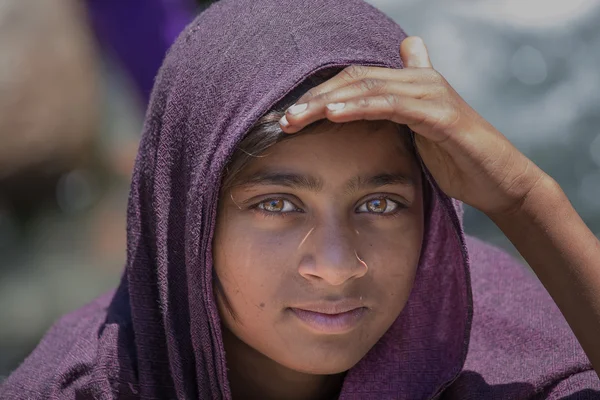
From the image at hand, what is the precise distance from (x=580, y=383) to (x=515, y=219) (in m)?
0.41

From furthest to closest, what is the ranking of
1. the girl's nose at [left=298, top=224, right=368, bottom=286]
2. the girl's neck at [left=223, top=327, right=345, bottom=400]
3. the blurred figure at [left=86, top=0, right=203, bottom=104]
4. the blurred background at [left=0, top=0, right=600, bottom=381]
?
the blurred figure at [left=86, top=0, right=203, bottom=104] → the blurred background at [left=0, top=0, right=600, bottom=381] → the girl's neck at [left=223, top=327, right=345, bottom=400] → the girl's nose at [left=298, top=224, right=368, bottom=286]

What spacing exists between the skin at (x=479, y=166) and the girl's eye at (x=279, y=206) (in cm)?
23

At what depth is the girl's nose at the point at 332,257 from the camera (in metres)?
1.91

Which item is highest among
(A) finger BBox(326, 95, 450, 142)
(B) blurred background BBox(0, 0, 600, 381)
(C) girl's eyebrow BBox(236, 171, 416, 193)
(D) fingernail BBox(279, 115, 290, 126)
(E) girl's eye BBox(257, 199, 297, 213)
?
(B) blurred background BBox(0, 0, 600, 381)

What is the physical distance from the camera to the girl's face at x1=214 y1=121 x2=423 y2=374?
1962 mm

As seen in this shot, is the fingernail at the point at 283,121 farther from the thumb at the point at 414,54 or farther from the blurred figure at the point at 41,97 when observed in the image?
the blurred figure at the point at 41,97

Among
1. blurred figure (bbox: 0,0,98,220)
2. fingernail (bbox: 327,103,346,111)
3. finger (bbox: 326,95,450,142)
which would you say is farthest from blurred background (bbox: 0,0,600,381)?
fingernail (bbox: 327,103,346,111)

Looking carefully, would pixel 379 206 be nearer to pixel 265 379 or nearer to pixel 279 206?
pixel 279 206

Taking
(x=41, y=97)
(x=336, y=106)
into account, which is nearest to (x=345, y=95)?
(x=336, y=106)

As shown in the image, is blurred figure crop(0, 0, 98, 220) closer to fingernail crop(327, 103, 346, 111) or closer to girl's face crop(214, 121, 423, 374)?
girl's face crop(214, 121, 423, 374)

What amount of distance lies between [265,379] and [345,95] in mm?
851

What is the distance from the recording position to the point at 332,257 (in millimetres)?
1910

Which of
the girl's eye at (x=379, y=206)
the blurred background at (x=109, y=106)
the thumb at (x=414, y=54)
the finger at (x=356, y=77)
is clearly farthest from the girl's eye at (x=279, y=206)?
the blurred background at (x=109, y=106)

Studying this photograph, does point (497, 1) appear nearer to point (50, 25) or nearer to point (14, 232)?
point (50, 25)
